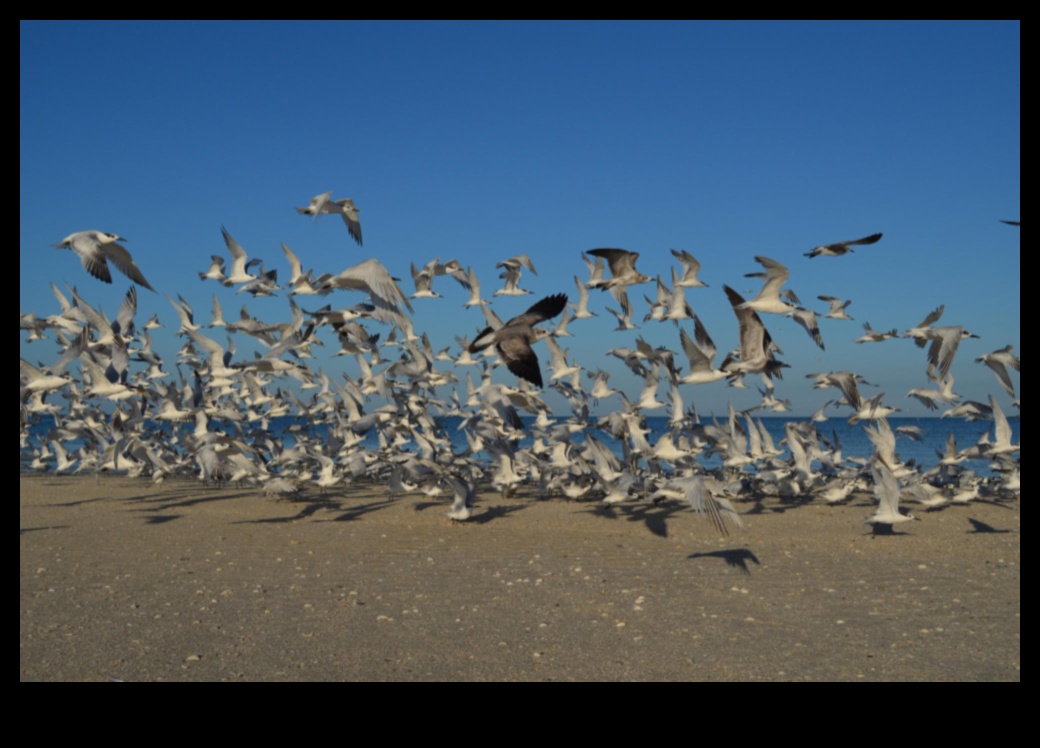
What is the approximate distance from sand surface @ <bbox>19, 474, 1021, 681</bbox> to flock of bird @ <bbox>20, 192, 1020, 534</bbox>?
89 centimetres

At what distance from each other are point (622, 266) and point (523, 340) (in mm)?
3529

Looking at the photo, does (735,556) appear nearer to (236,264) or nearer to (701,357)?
(701,357)

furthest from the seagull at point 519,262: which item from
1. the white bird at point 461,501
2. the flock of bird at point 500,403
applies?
the white bird at point 461,501

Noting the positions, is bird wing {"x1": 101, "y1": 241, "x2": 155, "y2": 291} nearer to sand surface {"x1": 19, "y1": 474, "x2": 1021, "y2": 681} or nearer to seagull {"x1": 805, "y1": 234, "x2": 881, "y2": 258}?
sand surface {"x1": 19, "y1": 474, "x2": 1021, "y2": 681}

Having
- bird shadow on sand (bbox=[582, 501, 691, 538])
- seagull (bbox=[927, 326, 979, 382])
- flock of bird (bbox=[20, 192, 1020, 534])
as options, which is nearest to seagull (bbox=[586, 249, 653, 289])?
flock of bird (bbox=[20, 192, 1020, 534])

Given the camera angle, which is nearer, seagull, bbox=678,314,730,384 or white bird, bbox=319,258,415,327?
white bird, bbox=319,258,415,327

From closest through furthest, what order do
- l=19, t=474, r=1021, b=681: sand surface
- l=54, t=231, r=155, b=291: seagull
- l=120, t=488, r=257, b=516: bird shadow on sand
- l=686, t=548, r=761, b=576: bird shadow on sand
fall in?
l=19, t=474, r=1021, b=681: sand surface
l=686, t=548, r=761, b=576: bird shadow on sand
l=54, t=231, r=155, b=291: seagull
l=120, t=488, r=257, b=516: bird shadow on sand

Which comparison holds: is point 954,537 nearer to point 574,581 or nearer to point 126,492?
point 574,581

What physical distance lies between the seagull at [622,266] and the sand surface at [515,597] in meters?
3.66

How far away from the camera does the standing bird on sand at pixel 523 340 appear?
8742 mm

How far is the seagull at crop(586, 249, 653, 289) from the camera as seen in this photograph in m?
11.7

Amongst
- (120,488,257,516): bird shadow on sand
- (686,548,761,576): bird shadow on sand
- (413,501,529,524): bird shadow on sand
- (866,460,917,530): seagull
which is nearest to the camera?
(686,548,761,576): bird shadow on sand
